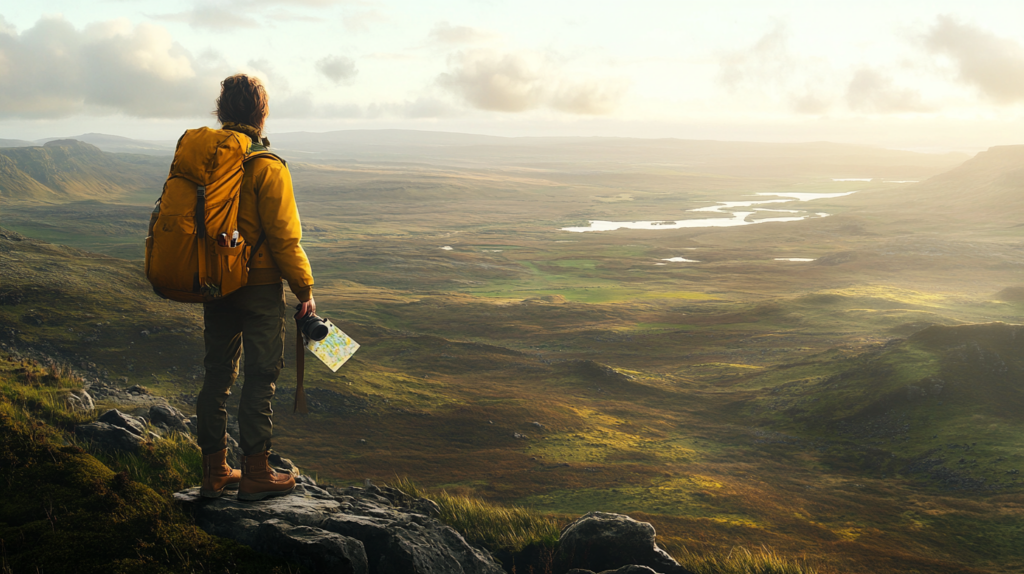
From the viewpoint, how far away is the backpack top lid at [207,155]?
5266 millimetres

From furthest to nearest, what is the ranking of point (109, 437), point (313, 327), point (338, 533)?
point (109, 437)
point (313, 327)
point (338, 533)

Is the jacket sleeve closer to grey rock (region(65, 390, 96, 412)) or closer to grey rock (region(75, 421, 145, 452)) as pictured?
grey rock (region(75, 421, 145, 452))

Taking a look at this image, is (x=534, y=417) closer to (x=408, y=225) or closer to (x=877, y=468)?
(x=877, y=468)

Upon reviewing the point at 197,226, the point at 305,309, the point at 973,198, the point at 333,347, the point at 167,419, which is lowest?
the point at 167,419

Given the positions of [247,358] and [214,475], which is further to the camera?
[214,475]

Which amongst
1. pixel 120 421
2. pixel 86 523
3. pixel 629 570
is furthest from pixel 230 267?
pixel 629 570

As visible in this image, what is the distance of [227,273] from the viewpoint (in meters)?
5.41

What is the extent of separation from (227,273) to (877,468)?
1970cm

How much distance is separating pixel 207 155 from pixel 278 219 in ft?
2.48

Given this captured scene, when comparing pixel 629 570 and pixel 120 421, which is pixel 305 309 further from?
pixel 629 570

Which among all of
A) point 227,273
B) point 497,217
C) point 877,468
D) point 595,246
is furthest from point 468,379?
point 497,217

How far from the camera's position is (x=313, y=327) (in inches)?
238

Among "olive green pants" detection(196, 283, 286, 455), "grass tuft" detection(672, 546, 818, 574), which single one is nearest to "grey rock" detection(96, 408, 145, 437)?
"olive green pants" detection(196, 283, 286, 455)

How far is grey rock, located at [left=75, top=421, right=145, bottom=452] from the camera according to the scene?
720cm
